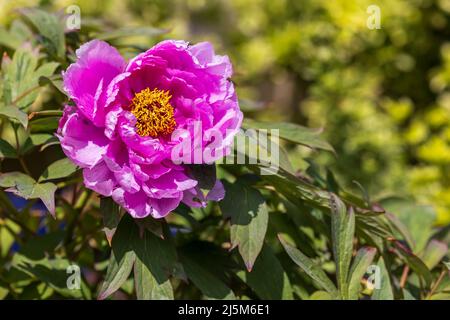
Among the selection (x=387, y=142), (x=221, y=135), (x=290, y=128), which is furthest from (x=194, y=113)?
(x=387, y=142)

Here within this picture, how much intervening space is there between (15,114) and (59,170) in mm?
83

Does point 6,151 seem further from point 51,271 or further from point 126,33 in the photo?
point 126,33

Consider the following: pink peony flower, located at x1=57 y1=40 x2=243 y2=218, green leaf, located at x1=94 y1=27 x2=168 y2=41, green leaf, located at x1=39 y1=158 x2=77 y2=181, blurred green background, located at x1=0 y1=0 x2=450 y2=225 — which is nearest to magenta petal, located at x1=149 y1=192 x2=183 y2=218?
pink peony flower, located at x1=57 y1=40 x2=243 y2=218

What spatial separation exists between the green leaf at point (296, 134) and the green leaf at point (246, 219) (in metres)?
0.11

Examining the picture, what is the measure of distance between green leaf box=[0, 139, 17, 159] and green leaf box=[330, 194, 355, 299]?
0.41m

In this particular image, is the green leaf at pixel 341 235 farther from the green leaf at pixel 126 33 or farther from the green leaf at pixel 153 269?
the green leaf at pixel 126 33

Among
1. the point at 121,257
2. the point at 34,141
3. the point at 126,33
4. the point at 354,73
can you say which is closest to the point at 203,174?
the point at 121,257

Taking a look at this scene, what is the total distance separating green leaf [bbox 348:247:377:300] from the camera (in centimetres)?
83

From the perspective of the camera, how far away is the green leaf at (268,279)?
2.81 ft

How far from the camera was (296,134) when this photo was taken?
0.94m

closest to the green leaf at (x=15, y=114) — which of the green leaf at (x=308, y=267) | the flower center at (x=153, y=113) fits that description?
the flower center at (x=153, y=113)

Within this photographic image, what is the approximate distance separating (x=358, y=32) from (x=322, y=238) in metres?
1.84
